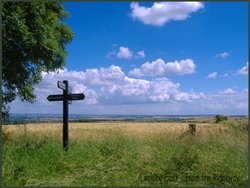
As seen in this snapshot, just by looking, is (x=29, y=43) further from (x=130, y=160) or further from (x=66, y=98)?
(x=130, y=160)

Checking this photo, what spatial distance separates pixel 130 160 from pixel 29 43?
6167 millimetres

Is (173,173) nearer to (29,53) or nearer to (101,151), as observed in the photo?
(101,151)

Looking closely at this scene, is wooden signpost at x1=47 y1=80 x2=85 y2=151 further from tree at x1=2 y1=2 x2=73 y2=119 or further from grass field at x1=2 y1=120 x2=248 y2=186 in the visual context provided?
tree at x1=2 y1=2 x2=73 y2=119

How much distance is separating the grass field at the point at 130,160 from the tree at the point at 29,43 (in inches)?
126

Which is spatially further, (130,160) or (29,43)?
(29,43)

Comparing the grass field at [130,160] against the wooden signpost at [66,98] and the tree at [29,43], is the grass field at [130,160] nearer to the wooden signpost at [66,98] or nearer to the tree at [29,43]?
the wooden signpost at [66,98]

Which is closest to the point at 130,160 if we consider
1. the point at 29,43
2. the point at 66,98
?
the point at 66,98

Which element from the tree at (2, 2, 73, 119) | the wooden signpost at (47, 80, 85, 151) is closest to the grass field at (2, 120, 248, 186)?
the wooden signpost at (47, 80, 85, 151)

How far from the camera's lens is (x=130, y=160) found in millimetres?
10117

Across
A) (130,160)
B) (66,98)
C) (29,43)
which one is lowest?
(130,160)

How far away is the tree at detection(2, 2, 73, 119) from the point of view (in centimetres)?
1373

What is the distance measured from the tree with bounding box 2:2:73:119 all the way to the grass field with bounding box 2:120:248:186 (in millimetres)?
3211

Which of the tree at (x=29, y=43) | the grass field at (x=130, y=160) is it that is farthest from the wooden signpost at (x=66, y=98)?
the tree at (x=29, y=43)

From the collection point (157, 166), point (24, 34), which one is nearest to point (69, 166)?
point (157, 166)
